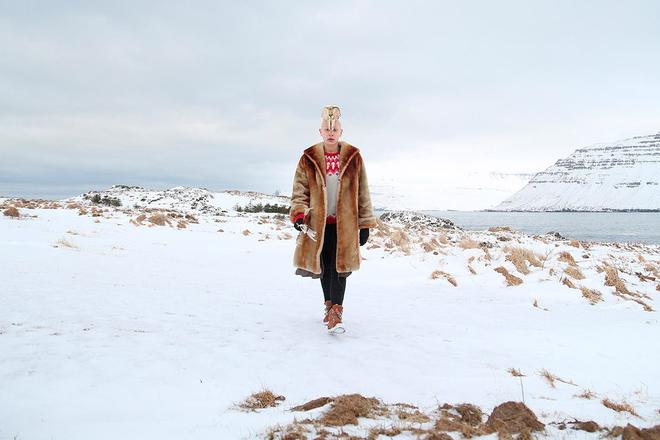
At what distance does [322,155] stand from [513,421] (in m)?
2.84

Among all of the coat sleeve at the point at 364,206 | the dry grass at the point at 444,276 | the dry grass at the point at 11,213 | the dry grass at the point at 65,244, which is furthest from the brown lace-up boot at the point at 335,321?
the dry grass at the point at 11,213

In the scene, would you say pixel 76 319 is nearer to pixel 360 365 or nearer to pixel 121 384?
pixel 121 384

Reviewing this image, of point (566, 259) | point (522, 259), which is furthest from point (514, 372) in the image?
point (566, 259)

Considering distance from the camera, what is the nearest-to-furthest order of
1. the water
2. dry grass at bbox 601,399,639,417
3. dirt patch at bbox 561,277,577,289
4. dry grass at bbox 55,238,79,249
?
dry grass at bbox 601,399,639,417 → dirt patch at bbox 561,277,577,289 → dry grass at bbox 55,238,79,249 → the water

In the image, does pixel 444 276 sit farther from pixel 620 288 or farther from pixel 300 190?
pixel 300 190

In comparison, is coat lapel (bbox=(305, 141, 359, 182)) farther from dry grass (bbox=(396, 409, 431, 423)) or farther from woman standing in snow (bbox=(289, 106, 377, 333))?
dry grass (bbox=(396, 409, 431, 423))

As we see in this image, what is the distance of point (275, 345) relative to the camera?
3369 mm

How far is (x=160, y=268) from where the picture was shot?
682 cm

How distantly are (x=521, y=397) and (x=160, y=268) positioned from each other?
5.84 metres

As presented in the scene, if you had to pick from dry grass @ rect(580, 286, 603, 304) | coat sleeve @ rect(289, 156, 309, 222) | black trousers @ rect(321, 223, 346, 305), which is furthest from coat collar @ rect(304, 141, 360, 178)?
dry grass @ rect(580, 286, 603, 304)

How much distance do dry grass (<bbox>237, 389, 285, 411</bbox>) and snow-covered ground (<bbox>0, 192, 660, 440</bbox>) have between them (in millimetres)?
56

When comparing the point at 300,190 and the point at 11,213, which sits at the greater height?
the point at 300,190

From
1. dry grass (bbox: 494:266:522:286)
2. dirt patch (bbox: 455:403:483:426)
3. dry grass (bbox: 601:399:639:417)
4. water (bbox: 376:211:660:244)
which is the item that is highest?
dry grass (bbox: 601:399:639:417)

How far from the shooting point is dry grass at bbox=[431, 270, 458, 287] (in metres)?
7.12
